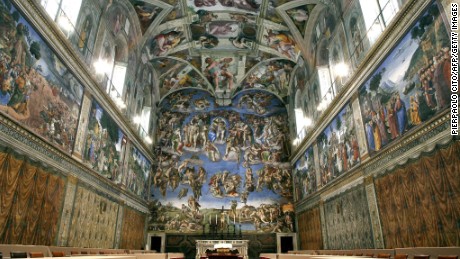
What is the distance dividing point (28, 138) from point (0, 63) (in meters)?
2.27

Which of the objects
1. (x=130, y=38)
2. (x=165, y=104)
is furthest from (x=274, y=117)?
(x=130, y=38)

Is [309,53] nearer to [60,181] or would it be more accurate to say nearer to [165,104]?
[165,104]

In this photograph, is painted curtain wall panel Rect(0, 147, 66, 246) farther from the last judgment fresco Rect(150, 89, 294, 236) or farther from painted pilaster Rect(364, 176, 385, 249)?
the last judgment fresco Rect(150, 89, 294, 236)

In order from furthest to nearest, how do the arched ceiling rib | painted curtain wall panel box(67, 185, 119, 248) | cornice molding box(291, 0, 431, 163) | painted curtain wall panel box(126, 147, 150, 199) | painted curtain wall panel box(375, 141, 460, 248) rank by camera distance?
painted curtain wall panel box(126, 147, 150, 199) → the arched ceiling rib → painted curtain wall panel box(67, 185, 119, 248) → cornice molding box(291, 0, 431, 163) → painted curtain wall panel box(375, 141, 460, 248)

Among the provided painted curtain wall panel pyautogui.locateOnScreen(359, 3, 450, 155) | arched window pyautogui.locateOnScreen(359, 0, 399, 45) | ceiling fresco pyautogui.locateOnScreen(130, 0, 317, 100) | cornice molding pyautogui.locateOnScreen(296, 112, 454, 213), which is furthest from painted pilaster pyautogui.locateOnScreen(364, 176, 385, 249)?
ceiling fresco pyautogui.locateOnScreen(130, 0, 317, 100)

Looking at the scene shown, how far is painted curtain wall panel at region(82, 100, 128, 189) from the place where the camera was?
13.0 m

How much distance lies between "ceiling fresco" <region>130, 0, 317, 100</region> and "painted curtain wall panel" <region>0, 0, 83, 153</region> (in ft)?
27.8

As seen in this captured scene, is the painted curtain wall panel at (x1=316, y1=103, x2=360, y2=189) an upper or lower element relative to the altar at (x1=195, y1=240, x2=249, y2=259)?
upper

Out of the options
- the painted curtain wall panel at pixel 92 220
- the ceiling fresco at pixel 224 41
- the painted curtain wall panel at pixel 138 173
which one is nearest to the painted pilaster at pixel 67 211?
the painted curtain wall panel at pixel 92 220

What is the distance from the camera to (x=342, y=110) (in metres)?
13.8

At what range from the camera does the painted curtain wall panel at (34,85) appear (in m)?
7.97

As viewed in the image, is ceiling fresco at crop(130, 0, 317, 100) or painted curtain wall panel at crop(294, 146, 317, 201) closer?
ceiling fresco at crop(130, 0, 317, 100)

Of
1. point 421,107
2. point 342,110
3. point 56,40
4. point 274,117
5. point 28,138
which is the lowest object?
point 28,138

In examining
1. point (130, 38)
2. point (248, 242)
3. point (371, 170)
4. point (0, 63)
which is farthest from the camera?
point (248, 242)
